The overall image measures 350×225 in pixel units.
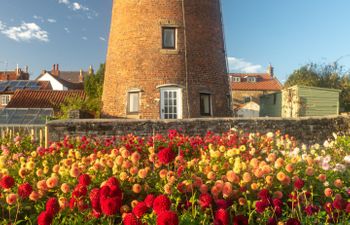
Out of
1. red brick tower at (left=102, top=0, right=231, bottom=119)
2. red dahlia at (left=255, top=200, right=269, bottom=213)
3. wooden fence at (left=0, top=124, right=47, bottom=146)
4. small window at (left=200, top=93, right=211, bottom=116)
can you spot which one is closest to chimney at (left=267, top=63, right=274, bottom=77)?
red brick tower at (left=102, top=0, right=231, bottom=119)

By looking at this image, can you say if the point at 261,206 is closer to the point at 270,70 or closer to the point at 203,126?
the point at 203,126

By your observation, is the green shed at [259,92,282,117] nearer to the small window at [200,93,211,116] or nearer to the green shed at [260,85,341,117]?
the green shed at [260,85,341,117]

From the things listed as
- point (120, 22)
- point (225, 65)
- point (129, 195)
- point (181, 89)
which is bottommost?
point (129, 195)

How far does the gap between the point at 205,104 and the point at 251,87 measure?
37.9 m

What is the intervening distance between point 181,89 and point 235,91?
38.1 metres

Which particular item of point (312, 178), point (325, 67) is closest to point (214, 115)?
point (312, 178)

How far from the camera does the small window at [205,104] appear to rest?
664 inches

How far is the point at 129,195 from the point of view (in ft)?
11.1

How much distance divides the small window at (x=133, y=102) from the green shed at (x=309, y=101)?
39.3ft

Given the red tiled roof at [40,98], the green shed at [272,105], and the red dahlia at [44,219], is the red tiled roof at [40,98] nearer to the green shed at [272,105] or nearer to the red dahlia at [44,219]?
the green shed at [272,105]

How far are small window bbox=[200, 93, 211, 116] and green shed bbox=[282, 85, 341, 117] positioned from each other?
8.87 metres

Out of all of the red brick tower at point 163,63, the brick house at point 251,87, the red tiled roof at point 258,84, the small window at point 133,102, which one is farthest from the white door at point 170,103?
the red tiled roof at point 258,84

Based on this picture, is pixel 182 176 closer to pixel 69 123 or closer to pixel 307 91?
pixel 69 123

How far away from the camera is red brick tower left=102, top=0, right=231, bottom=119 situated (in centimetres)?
1608
